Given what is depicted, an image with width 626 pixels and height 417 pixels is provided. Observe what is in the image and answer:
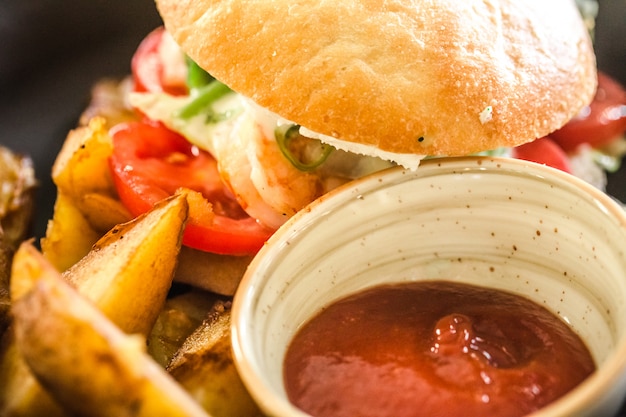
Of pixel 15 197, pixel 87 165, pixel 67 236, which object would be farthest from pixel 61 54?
pixel 67 236

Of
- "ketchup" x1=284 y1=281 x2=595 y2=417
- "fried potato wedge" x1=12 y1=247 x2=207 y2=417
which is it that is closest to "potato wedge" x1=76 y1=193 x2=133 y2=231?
Answer: "ketchup" x1=284 y1=281 x2=595 y2=417

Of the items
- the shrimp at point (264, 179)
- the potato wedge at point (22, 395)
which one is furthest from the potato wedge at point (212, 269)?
the potato wedge at point (22, 395)

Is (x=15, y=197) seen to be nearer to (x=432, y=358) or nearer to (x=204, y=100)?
(x=204, y=100)

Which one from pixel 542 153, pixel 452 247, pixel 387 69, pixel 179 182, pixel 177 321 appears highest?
pixel 387 69

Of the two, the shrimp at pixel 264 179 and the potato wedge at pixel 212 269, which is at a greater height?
the shrimp at pixel 264 179

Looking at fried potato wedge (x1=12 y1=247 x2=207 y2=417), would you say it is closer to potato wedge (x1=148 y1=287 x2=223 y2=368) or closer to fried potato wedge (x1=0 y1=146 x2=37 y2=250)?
potato wedge (x1=148 y1=287 x2=223 y2=368)

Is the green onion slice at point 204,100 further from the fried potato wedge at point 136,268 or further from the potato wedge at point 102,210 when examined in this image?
the fried potato wedge at point 136,268
